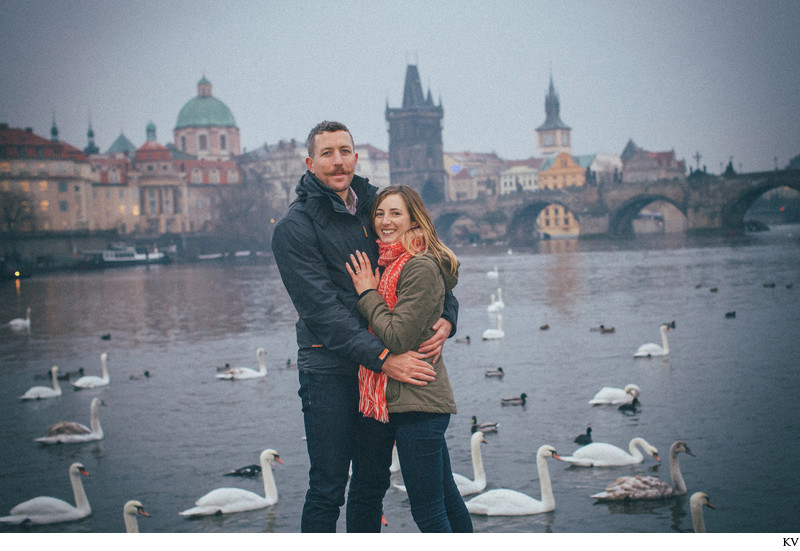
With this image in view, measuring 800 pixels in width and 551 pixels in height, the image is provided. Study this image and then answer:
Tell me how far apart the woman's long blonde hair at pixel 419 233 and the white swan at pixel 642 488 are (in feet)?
10.9

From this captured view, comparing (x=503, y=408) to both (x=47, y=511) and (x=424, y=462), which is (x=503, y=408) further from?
(x=424, y=462)

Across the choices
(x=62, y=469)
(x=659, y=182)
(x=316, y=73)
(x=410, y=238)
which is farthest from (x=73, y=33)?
(x=659, y=182)

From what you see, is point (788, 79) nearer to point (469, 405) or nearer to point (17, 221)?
point (469, 405)

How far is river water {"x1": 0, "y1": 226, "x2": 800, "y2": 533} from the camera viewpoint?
19.6 ft

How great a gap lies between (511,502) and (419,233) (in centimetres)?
316

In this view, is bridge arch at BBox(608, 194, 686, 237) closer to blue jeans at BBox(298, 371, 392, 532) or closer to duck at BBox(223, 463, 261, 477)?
duck at BBox(223, 463, 261, 477)

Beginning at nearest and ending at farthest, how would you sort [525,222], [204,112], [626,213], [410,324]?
[410,324], [626,213], [525,222], [204,112]

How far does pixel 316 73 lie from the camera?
8344mm

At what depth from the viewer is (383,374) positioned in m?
3.02

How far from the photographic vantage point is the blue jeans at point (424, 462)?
9.89 feet

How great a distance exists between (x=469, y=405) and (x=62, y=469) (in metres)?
3.95

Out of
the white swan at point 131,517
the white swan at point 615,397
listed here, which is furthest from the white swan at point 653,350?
the white swan at point 131,517

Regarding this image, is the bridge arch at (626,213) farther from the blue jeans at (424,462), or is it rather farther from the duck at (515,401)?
the blue jeans at (424,462)

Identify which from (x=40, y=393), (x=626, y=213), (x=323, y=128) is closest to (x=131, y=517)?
(x=323, y=128)
